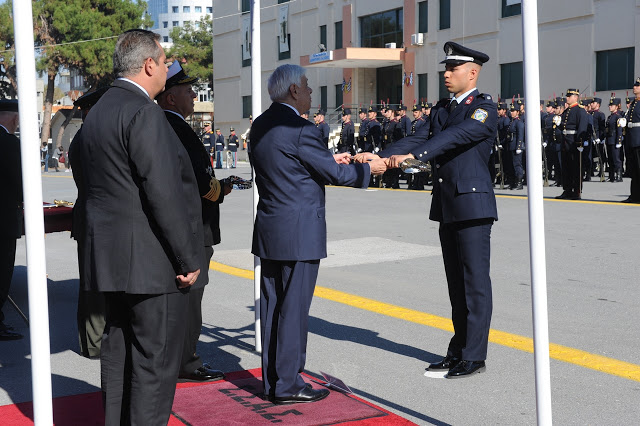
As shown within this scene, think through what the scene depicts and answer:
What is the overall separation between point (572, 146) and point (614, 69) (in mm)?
14102

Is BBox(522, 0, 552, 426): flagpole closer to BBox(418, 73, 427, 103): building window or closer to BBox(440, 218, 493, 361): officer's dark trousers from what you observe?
BBox(440, 218, 493, 361): officer's dark trousers

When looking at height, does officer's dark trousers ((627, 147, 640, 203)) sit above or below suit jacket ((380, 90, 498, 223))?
below

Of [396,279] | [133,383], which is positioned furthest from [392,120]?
[133,383]

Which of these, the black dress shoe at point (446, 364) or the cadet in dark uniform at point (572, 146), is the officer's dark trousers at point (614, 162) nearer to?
the cadet in dark uniform at point (572, 146)

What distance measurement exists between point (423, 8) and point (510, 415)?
3590 centimetres

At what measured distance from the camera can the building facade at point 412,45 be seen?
98.3 ft

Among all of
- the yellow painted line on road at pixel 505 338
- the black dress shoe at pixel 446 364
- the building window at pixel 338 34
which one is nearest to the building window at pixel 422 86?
the building window at pixel 338 34

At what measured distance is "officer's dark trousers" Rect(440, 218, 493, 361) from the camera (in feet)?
17.0

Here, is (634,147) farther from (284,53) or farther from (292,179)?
(284,53)

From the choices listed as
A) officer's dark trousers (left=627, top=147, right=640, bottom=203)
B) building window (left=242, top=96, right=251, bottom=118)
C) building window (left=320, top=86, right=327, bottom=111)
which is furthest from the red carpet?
building window (left=242, top=96, right=251, bottom=118)

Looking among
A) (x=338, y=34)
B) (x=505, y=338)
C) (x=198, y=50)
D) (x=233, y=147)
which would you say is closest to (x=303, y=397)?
(x=505, y=338)

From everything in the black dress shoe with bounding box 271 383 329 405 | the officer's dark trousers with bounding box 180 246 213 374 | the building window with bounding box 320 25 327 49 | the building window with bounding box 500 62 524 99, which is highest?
the building window with bounding box 320 25 327 49

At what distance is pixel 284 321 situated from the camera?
15.4ft

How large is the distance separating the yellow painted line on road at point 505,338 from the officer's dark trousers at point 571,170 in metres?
9.67
